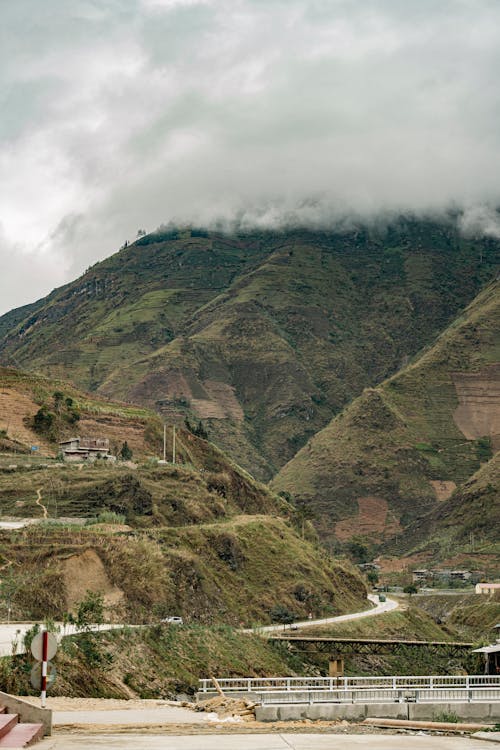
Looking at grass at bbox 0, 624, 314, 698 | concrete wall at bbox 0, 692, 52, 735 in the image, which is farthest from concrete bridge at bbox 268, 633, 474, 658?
concrete wall at bbox 0, 692, 52, 735

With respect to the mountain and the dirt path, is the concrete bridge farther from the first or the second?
the dirt path

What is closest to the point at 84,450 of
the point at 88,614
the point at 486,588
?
the point at 88,614

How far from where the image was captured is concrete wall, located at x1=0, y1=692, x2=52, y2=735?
35094 millimetres

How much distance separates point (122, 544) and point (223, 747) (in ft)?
219

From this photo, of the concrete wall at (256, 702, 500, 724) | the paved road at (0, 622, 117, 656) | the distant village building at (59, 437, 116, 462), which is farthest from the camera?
the distant village building at (59, 437, 116, 462)

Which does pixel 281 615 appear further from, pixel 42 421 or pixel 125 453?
pixel 42 421

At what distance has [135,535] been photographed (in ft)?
340

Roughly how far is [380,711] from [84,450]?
97696mm

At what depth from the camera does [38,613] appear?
86125mm

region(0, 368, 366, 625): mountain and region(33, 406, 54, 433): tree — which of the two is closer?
region(0, 368, 366, 625): mountain

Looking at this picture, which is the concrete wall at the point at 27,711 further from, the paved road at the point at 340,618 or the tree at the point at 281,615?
the tree at the point at 281,615

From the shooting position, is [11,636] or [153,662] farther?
[153,662]

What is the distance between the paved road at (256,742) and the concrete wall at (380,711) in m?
5.70

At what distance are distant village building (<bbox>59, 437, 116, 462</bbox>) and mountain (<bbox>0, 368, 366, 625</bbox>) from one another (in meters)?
2.26
